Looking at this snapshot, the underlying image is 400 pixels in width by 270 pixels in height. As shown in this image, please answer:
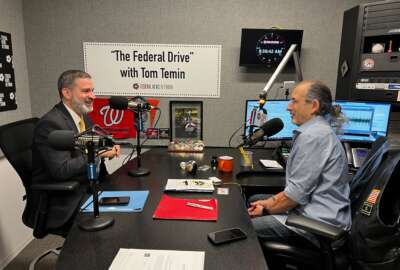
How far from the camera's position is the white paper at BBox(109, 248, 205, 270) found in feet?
3.01

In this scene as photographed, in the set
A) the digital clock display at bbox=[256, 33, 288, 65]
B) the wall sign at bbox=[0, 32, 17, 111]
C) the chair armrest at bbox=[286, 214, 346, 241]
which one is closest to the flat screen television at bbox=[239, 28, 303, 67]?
the digital clock display at bbox=[256, 33, 288, 65]

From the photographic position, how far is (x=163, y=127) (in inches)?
109

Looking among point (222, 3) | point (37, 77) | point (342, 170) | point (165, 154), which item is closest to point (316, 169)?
point (342, 170)

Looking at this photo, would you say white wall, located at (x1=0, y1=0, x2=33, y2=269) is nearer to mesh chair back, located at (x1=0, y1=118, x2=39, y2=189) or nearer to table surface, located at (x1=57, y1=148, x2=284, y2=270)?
mesh chair back, located at (x1=0, y1=118, x2=39, y2=189)

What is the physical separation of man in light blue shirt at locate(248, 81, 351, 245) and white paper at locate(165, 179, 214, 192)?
0.35 meters

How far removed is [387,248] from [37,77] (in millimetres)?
2845

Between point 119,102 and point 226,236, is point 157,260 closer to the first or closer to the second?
point 226,236

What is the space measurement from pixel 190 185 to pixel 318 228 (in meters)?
0.68

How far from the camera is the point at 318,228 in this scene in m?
1.17

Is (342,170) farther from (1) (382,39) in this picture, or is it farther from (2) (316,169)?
(1) (382,39)

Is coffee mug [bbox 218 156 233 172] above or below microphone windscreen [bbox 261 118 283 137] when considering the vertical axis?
below

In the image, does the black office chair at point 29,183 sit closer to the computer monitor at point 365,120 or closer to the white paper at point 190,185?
the white paper at point 190,185

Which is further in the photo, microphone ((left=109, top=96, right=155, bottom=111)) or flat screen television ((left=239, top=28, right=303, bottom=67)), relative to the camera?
flat screen television ((left=239, top=28, right=303, bottom=67))

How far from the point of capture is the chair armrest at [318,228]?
115 cm
